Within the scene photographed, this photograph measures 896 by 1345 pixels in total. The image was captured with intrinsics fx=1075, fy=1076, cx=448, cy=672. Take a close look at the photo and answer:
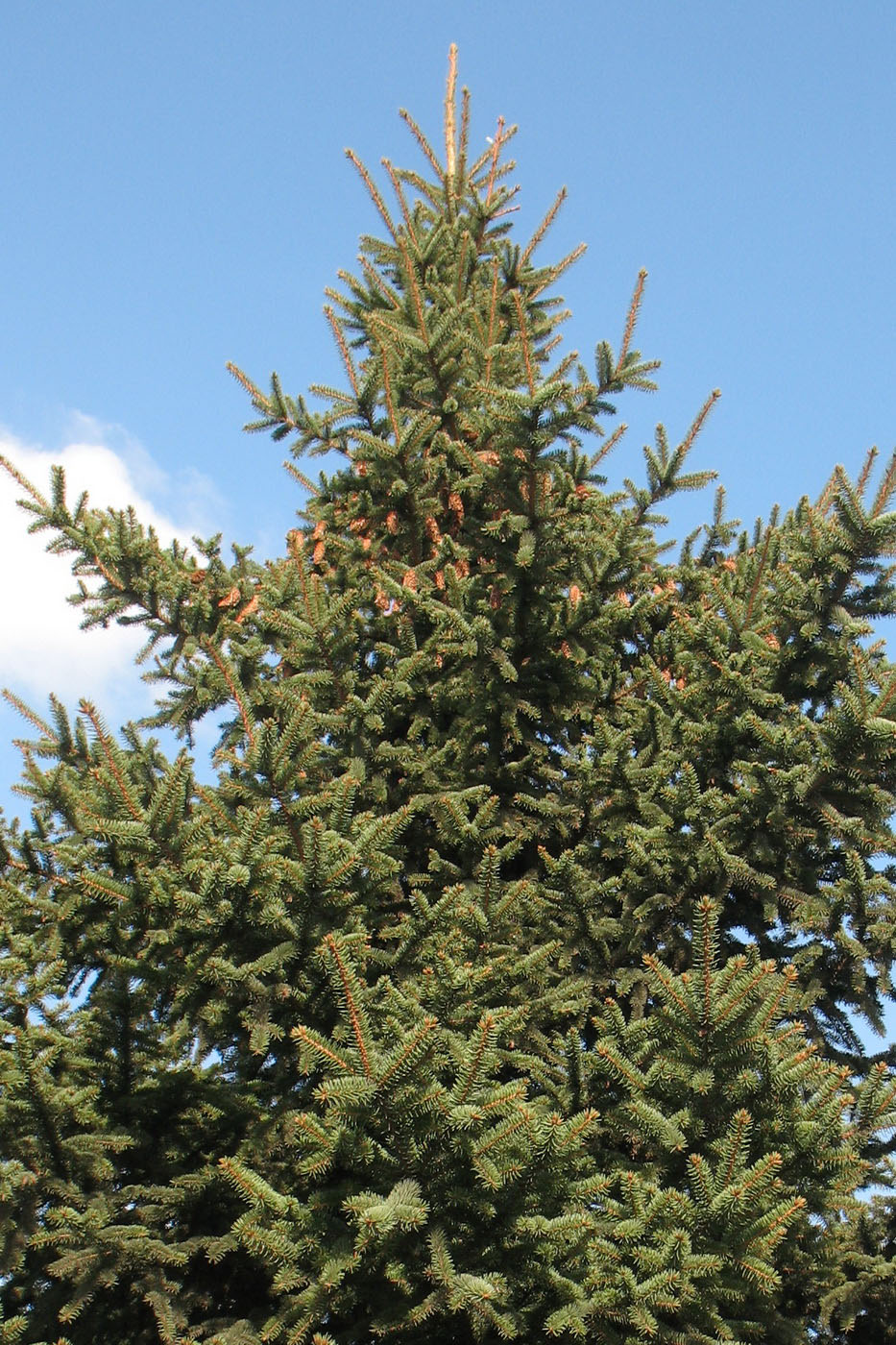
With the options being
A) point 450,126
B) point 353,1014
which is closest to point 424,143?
point 450,126

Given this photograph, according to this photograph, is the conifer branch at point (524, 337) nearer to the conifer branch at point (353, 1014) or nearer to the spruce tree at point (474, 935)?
the spruce tree at point (474, 935)

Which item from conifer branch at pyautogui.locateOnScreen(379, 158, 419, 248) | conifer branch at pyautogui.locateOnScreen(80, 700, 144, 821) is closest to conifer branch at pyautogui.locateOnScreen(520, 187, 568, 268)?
conifer branch at pyautogui.locateOnScreen(379, 158, 419, 248)

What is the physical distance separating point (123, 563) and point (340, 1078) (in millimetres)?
4510

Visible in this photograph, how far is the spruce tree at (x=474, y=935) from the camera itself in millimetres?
4012

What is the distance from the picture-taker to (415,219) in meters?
9.14

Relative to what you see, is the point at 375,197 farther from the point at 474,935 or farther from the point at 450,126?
the point at 474,935

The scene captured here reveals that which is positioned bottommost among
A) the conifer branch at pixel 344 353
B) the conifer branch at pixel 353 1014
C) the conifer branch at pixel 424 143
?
the conifer branch at pixel 353 1014

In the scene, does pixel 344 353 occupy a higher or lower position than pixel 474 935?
higher

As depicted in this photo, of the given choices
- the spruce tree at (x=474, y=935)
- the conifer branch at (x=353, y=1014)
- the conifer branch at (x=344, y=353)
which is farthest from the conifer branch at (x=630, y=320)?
the conifer branch at (x=353, y=1014)

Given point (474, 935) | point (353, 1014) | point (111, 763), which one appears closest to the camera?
point (353, 1014)

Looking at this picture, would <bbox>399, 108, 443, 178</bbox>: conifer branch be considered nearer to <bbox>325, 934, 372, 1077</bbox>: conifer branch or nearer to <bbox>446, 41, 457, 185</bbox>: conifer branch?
<bbox>446, 41, 457, 185</bbox>: conifer branch

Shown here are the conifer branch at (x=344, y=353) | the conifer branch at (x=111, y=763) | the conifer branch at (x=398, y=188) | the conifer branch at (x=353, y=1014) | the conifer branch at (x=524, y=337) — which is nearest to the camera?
the conifer branch at (x=353, y=1014)

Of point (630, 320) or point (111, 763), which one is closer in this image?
point (111, 763)

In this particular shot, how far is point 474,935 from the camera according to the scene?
492 centimetres
